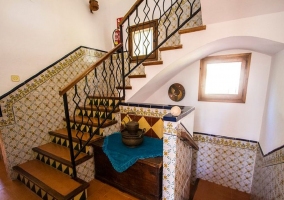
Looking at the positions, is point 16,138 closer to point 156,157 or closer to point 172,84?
point 156,157

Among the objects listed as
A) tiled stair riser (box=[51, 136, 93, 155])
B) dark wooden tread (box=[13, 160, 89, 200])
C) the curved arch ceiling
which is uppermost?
the curved arch ceiling

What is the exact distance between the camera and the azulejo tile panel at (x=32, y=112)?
1814mm

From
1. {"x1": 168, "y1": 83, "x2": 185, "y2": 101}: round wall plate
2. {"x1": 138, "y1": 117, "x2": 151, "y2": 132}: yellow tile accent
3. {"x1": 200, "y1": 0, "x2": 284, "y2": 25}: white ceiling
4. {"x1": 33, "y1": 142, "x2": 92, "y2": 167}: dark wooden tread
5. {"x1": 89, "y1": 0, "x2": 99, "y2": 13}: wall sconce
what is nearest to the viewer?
{"x1": 200, "y1": 0, "x2": 284, "y2": 25}: white ceiling

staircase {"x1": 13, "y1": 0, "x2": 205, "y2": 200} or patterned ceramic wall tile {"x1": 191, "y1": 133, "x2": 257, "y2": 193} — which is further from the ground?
staircase {"x1": 13, "y1": 0, "x2": 205, "y2": 200}

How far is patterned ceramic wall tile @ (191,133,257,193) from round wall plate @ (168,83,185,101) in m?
0.81

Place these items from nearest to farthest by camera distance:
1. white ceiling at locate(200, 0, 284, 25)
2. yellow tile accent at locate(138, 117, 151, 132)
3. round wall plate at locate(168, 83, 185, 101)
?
white ceiling at locate(200, 0, 284, 25) < yellow tile accent at locate(138, 117, 151, 132) < round wall plate at locate(168, 83, 185, 101)

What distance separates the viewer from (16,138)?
6.15 ft

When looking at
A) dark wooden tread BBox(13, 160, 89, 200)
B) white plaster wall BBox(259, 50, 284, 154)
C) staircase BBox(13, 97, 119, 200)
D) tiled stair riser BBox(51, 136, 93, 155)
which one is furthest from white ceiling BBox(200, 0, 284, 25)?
dark wooden tread BBox(13, 160, 89, 200)

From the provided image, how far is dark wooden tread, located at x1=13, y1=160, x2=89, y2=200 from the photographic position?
137 centimetres

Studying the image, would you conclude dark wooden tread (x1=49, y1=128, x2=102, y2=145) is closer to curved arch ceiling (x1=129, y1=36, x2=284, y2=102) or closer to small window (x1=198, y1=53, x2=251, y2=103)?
Answer: curved arch ceiling (x1=129, y1=36, x2=284, y2=102)

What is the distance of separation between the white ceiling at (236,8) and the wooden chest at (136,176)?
1.63 meters

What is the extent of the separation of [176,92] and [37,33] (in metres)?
2.56

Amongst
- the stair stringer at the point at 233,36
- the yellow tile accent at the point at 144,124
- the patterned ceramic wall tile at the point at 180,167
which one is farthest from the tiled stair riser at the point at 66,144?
the stair stringer at the point at 233,36

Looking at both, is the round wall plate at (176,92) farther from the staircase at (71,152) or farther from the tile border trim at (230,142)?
the staircase at (71,152)
